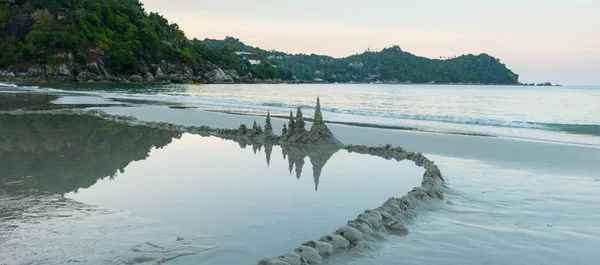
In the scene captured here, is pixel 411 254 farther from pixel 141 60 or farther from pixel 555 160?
pixel 141 60

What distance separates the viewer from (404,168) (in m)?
10.7

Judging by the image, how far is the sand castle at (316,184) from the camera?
16.8 feet

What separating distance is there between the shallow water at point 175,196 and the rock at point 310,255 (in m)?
0.27

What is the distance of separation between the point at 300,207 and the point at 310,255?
202 centimetres

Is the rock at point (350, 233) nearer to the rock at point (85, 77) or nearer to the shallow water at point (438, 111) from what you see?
the shallow water at point (438, 111)

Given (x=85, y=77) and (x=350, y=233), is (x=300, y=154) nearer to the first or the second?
(x=350, y=233)

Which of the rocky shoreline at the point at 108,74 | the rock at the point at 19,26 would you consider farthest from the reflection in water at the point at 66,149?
the rock at the point at 19,26

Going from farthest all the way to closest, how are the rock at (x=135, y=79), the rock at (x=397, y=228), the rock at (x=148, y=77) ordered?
the rock at (x=148, y=77), the rock at (x=135, y=79), the rock at (x=397, y=228)

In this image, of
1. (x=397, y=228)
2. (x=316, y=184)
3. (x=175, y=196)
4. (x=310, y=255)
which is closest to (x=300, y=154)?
(x=316, y=184)

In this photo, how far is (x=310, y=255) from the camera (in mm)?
4918

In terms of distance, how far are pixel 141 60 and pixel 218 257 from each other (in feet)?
354

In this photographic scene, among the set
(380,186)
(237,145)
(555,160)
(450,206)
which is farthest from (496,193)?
(237,145)

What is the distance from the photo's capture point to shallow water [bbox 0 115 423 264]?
5.13 m

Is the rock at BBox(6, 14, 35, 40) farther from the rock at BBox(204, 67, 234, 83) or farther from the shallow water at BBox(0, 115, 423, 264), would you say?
the shallow water at BBox(0, 115, 423, 264)
